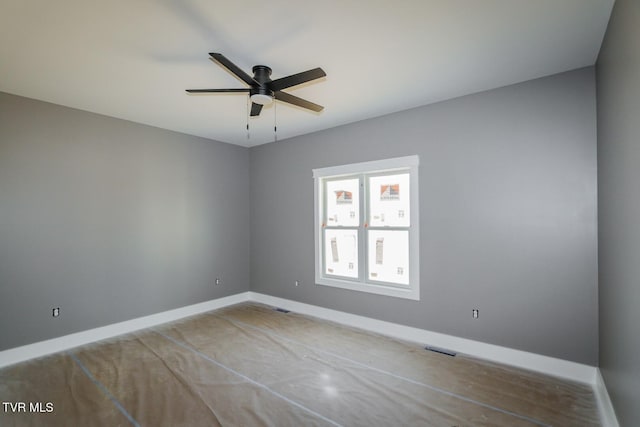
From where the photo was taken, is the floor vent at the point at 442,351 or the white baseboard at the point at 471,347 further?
the floor vent at the point at 442,351

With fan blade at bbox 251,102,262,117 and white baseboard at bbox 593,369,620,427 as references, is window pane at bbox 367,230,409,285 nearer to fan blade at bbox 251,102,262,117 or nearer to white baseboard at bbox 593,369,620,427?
white baseboard at bbox 593,369,620,427

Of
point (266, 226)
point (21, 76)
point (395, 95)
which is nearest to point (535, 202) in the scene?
point (395, 95)

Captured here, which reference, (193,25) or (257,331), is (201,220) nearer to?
(257,331)

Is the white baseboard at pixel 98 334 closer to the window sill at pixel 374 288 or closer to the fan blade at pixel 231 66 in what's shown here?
the window sill at pixel 374 288

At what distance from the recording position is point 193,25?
231 centimetres

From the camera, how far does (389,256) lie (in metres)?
4.33

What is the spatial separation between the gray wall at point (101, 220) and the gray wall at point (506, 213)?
2562mm

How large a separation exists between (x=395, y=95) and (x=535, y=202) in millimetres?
1827

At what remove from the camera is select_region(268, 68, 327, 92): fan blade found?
94.2 inches

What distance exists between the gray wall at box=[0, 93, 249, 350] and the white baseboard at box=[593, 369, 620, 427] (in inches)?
194

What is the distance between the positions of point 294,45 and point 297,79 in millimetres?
350

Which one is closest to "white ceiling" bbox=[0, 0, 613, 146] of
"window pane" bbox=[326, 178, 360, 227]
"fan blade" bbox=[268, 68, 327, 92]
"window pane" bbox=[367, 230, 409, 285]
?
"fan blade" bbox=[268, 68, 327, 92]

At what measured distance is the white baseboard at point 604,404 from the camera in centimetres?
229

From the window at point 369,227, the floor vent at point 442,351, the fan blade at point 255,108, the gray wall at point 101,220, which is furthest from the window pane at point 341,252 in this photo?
the fan blade at point 255,108
